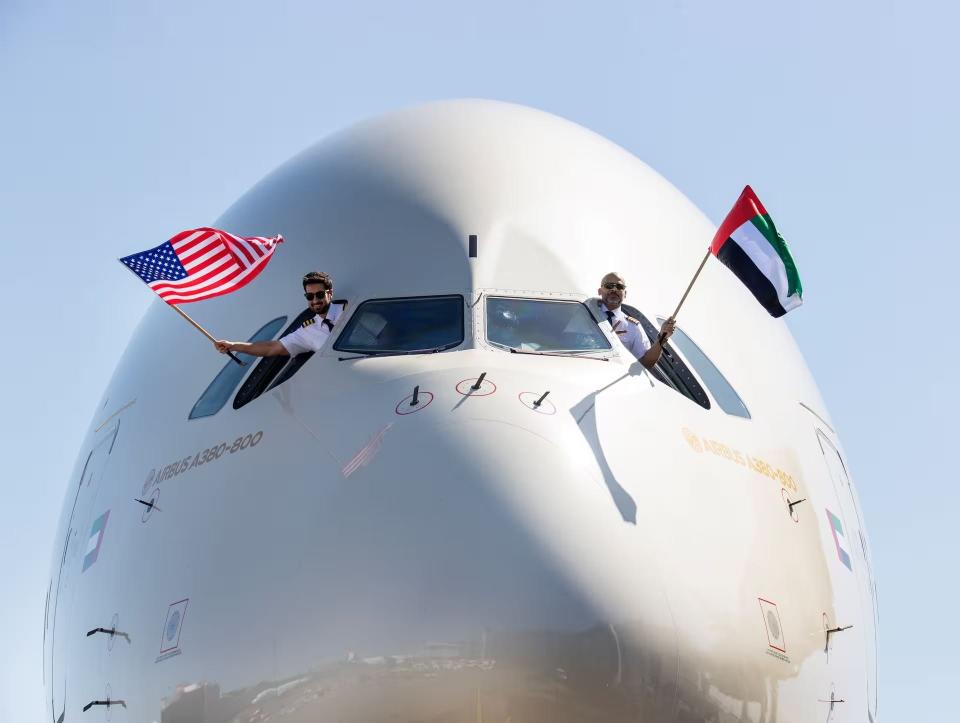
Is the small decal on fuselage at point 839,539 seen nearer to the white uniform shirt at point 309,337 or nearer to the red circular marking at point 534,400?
the red circular marking at point 534,400

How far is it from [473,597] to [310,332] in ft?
9.21

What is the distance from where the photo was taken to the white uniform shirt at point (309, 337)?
9125 mm

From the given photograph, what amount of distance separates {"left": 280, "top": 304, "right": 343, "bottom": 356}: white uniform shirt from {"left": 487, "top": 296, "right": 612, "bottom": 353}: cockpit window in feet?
3.49

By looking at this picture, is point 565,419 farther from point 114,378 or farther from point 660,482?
point 114,378

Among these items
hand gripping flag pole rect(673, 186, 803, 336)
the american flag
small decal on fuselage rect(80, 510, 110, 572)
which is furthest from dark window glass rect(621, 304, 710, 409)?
small decal on fuselage rect(80, 510, 110, 572)

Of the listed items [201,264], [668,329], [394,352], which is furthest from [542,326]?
[201,264]

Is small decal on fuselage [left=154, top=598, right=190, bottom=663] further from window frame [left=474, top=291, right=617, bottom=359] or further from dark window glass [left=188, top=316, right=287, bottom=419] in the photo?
window frame [left=474, top=291, right=617, bottom=359]

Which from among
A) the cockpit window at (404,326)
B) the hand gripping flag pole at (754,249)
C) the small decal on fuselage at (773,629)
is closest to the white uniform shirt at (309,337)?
the cockpit window at (404,326)

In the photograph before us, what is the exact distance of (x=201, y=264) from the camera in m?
10.2

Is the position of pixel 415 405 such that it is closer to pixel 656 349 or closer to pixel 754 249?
pixel 656 349

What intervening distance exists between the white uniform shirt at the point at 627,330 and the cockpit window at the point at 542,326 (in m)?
0.13

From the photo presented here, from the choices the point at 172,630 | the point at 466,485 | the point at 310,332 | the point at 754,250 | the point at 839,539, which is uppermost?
the point at 754,250

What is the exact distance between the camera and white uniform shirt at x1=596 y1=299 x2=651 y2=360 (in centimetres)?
919

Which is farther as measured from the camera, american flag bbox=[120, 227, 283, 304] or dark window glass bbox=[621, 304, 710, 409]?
american flag bbox=[120, 227, 283, 304]
